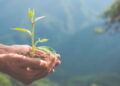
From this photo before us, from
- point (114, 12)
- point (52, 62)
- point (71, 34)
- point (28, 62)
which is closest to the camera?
point (28, 62)

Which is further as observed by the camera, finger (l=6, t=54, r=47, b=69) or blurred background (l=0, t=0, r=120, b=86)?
blurred background (l=0, t=0, r=120, b=86)

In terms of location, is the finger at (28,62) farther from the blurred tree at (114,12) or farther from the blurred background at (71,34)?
the blurred background at (71,34)

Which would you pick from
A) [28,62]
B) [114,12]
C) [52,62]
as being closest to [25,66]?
[28,62]

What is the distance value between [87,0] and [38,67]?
11654 centimetres

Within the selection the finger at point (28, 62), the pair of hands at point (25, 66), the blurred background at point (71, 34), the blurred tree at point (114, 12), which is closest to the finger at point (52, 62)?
the pair of hands at point (25, 66)

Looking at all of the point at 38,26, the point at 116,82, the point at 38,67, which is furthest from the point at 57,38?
the point at 38,67

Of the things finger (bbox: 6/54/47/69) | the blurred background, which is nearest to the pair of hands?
finger (bbox: 6/54/47/69)

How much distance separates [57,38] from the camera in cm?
9669

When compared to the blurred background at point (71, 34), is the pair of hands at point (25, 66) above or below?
below

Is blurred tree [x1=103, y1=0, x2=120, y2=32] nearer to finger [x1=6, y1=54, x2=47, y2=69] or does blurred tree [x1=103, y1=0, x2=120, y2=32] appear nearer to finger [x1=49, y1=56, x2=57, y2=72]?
finger [x1=49, y1=56, x2=57, y2=72]

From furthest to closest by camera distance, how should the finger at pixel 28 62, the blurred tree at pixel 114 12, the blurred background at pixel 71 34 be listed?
the blurred background at pixel 71 34 < the blurred tree at pixel 114 12 < the finger at pixel 28 62

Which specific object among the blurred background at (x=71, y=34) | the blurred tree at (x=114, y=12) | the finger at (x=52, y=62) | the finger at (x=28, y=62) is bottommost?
the finger at (x=28, y=62)

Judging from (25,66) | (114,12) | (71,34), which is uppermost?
(71,34)

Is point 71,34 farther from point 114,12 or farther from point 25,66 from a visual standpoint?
point 25,66
